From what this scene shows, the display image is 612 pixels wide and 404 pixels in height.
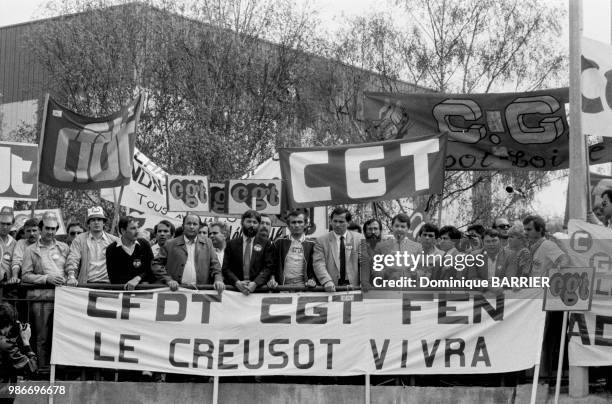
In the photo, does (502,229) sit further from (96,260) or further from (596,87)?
(96,260)

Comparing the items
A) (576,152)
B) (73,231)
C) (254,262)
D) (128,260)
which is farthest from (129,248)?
(576,152)

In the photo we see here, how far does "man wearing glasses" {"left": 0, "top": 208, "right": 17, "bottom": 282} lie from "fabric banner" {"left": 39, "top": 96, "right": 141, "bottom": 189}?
0.75 m

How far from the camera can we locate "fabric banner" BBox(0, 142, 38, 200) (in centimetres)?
1741

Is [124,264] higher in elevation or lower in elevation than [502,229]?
lower

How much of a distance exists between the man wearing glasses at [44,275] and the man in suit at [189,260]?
1.22 meters

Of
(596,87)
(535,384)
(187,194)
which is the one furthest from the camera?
(187,194)

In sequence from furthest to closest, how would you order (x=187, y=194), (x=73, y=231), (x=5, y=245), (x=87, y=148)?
(x=187, y=194), (x=73, y=231), (x=87, y=148), (x=5, y=245)

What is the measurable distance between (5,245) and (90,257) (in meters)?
1.55

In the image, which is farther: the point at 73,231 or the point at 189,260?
the point at 73,231

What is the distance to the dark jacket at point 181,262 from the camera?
1299 cm

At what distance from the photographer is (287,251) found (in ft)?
41.8

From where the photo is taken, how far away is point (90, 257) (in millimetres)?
13500

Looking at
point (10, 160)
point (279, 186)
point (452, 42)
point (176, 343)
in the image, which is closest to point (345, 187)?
point (176, 343)

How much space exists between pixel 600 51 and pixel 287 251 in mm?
4275
